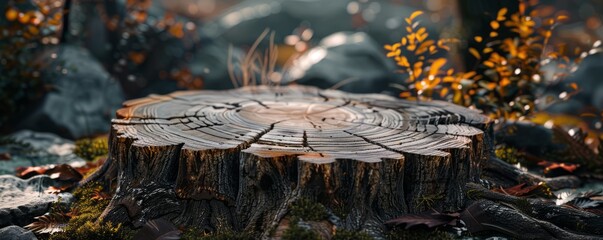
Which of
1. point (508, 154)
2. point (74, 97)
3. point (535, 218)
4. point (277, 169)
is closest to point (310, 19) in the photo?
point (74, 97)

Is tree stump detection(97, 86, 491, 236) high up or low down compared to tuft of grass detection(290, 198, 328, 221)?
up

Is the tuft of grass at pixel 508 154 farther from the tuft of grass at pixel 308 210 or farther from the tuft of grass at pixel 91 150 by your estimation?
the tuft of grass at pixel 91 150

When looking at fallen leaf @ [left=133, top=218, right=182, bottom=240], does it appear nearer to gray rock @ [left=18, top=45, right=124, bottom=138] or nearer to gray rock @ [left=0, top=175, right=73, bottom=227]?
gray rock @ [left=0, top=175, right=73, bottom=227]

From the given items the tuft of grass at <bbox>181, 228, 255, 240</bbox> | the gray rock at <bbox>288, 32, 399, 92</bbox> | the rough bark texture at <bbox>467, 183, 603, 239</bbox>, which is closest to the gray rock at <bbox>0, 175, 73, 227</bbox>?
the tuft of grass at <bbox>181, 228, 255, 240</bbox>

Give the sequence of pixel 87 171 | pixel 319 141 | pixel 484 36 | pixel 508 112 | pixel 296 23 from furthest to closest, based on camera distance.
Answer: pixel 296 23
pixel 484 36
pixel 508 112
pixel 87 171
pixel 319 141

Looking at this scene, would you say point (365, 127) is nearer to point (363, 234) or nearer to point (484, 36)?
point (363, 234)

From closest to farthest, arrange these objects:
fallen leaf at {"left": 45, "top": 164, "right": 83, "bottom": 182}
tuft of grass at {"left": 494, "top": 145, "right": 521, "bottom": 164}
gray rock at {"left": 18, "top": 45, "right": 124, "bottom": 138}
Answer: fallen leaf at {"left": 45, "top": 164, "right": 83, "bottom": 182} < tuft of grass at {"left": 494, "top": 145, "right": 521, "bottom": 164} < gray rock at {"left": 18, "top": 45, "right": 124, "bottom": 138}

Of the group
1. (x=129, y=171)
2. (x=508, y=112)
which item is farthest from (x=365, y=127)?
(x=508, y=112)
